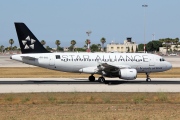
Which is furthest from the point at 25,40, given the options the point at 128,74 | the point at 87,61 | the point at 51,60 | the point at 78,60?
the point at 128,74

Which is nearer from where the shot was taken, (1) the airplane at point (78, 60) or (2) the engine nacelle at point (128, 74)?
(2) the engine nacelle at point (128, 74)

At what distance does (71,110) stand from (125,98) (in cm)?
728

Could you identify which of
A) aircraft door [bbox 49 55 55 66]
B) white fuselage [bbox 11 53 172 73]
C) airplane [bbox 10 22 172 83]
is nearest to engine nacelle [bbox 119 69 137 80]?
airplane [bbox 10 22 172 83]

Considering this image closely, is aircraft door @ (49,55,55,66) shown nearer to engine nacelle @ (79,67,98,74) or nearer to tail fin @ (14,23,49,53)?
tail fin @ (14,23,49,53)

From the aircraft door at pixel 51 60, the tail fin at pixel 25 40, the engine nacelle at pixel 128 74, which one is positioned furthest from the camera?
the tail fin at pixel 25 40

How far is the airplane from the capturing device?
133 ft

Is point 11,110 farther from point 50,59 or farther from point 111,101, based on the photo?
point 50,59

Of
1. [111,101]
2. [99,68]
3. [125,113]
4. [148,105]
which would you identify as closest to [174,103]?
[148,105]

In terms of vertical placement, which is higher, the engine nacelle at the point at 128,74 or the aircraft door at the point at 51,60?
the aircraft door at the point at 51,60

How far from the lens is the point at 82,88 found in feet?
114

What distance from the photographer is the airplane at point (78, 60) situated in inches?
1600

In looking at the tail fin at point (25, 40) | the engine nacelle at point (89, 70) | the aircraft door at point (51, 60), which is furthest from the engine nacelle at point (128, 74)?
the tail fin at point (25, 40)

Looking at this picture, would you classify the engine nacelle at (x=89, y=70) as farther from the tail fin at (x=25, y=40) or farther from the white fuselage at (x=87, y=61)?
the tail fin at (x=25, y=40)

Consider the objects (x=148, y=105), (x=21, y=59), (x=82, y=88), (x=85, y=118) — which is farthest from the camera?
(x=21, y=59)
